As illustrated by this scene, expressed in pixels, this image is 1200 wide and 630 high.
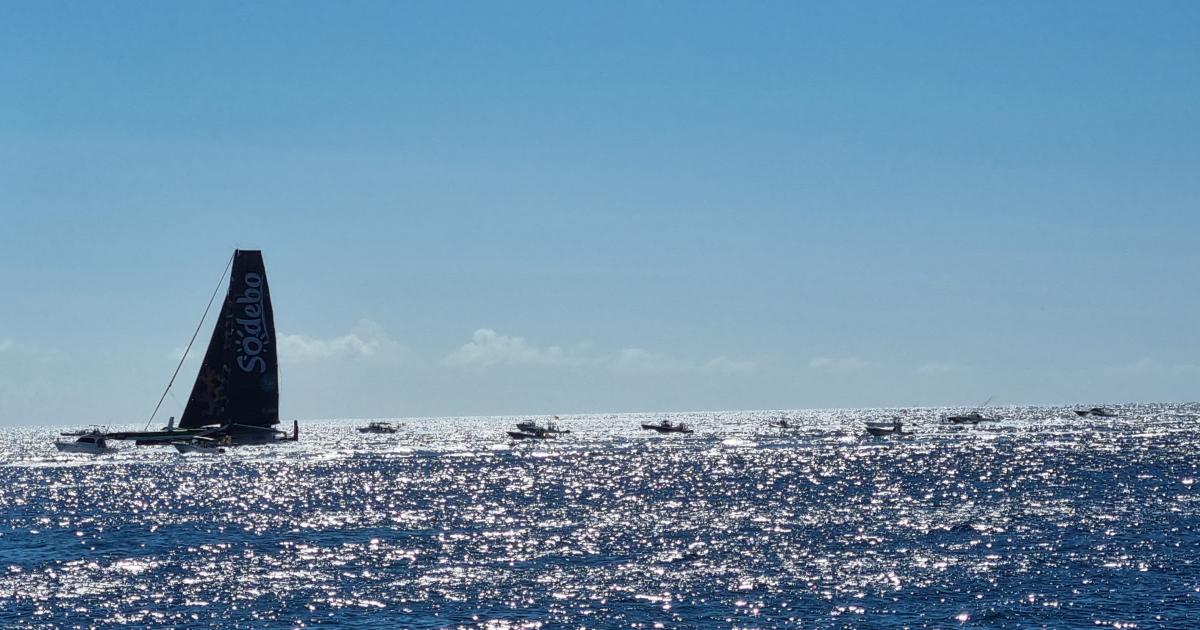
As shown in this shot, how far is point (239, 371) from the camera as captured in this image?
4968 inches

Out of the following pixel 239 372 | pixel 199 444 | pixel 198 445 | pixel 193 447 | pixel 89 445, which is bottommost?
pixel 89 445

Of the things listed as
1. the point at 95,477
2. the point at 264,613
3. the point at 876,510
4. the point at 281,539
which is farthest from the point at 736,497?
the point at 95,477

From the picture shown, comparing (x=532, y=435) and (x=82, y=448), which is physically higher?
(x=532, y=435)

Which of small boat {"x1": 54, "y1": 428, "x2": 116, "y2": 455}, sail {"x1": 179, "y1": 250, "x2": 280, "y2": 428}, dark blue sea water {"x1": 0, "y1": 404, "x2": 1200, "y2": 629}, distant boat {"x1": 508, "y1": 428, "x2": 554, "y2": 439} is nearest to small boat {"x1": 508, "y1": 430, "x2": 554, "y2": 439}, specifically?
distant boat {"x1": 508, "y1": 428, "x2": 554, "y2": 439}

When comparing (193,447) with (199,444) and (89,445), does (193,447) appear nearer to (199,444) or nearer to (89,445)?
(199,444)

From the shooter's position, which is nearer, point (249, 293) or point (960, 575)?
point (960, 575)

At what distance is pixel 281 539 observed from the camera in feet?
188

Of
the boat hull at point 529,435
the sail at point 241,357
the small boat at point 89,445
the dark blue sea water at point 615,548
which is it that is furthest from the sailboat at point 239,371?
the boat hull at point 529,435

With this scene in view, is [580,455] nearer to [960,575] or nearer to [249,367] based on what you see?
[249,367]

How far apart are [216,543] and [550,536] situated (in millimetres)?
14538

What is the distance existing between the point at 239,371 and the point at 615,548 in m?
82.2

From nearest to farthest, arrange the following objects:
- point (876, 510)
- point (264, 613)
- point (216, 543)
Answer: point (264, 613) → point (216, 543) → point (876, 510)

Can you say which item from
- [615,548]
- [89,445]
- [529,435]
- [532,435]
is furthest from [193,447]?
[615,548]

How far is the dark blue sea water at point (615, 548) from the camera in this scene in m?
38.0
